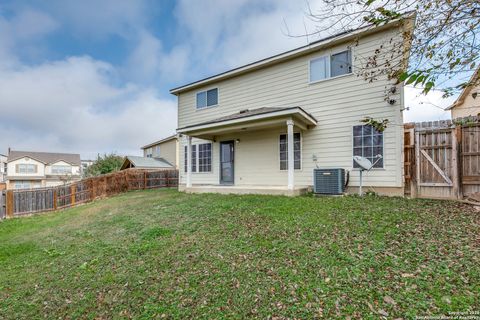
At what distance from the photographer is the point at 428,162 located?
6.59 meters

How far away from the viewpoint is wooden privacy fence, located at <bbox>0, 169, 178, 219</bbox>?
9984mm

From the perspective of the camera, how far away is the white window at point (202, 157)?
11375 mm

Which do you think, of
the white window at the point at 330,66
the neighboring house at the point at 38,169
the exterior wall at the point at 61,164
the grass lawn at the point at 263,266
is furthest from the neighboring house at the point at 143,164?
the exterior wall at the point at 61,164

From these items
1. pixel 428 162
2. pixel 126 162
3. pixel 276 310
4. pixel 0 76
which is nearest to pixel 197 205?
pixel 276 310

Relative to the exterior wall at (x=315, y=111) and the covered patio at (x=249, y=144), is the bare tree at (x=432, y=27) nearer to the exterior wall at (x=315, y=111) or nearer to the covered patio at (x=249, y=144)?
the exterior wall at (x=315, y=111)

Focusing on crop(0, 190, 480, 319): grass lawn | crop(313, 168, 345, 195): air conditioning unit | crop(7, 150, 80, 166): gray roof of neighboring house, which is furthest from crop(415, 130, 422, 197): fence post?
crop(7, 150, 80, 166): gray roof of neighboring house

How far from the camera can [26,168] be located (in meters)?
36.8

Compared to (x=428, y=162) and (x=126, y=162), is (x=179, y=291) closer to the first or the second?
(x=428, y=162)

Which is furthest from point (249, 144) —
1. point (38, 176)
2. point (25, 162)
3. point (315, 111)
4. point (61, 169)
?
point (61, 169)

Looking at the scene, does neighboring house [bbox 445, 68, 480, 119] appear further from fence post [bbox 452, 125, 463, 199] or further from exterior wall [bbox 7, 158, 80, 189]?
exterior wall [bbox 7, 158, 80, 189]

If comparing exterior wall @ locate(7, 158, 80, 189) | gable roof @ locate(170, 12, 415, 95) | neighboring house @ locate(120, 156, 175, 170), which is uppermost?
gable roof @ locate(170, 12, 415, 95)

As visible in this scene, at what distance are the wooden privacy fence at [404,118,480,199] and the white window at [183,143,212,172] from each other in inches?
307

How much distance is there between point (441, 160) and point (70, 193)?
49.3ft

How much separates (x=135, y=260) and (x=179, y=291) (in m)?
1.42
